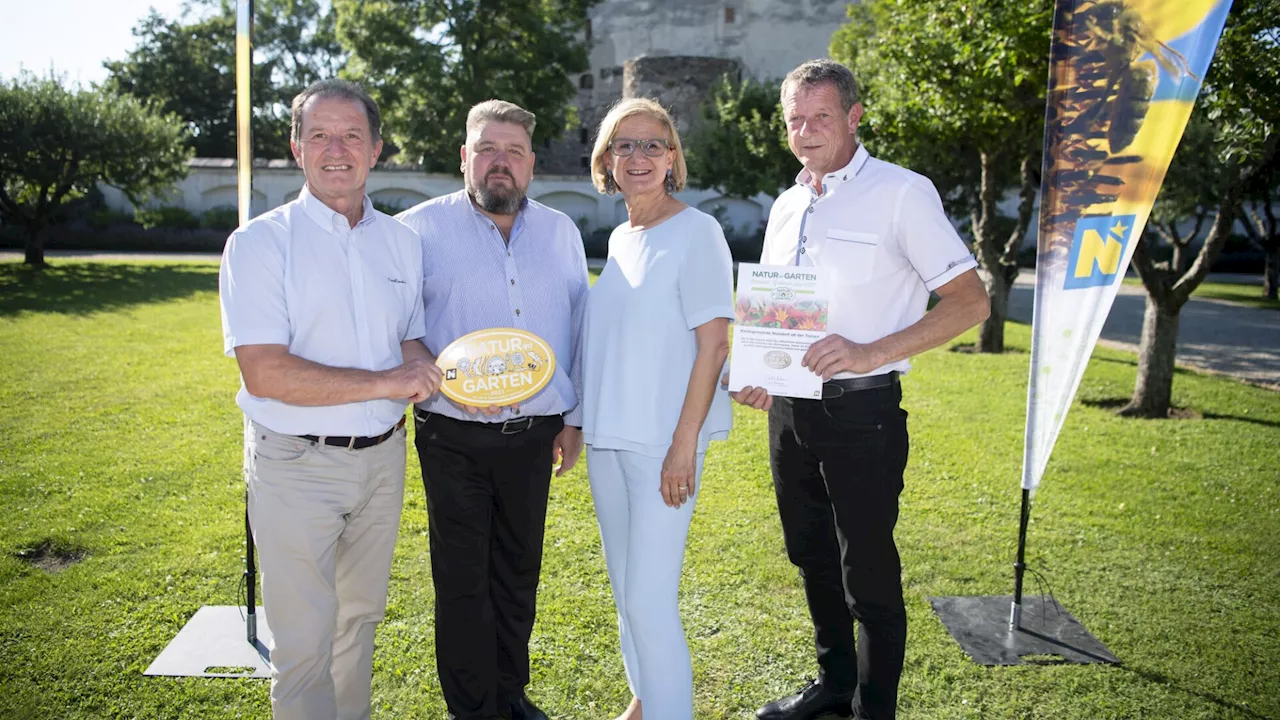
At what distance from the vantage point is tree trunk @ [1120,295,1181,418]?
30.0 feet

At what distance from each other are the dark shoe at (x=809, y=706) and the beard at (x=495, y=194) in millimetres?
2253

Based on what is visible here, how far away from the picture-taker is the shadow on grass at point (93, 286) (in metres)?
15.9

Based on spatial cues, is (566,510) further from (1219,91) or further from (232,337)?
(1219,91)

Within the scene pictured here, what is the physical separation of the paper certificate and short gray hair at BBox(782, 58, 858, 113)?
25.3 inches

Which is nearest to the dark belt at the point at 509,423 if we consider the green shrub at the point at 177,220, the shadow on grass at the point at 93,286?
the shadow on grass at the point at 93,286

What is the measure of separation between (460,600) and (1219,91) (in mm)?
7456

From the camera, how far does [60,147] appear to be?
70.4 feet

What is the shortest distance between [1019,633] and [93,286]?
19.8 meters

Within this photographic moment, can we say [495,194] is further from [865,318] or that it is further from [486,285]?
[865,318]

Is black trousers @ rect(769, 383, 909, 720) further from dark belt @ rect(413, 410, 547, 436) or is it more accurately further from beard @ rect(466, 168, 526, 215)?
beard @ rect(466, 168, 526, 215)

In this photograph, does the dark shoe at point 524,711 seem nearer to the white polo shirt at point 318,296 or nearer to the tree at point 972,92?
the white polo shirt at point 318,296

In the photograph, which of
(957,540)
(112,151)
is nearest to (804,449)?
(957,540)

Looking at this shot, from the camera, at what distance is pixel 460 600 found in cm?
332

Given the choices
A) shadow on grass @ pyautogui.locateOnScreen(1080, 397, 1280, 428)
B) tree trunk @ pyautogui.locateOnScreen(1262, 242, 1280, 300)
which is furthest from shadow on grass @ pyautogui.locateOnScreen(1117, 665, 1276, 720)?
tree trunk @ pyautogui.locateOnScreen(1262, 242, 1280, 300)
